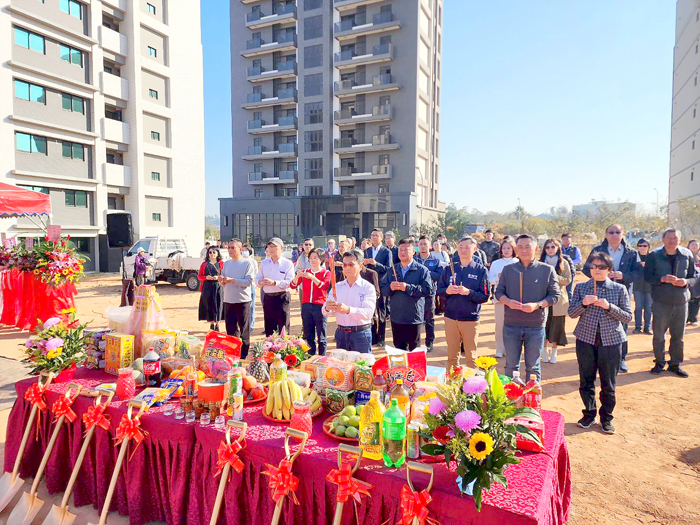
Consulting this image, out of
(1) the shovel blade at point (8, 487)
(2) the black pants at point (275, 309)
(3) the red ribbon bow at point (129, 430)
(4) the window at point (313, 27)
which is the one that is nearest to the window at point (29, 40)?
(4) the window at point (313, 27)

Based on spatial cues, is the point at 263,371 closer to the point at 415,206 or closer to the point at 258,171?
the point at 415,206

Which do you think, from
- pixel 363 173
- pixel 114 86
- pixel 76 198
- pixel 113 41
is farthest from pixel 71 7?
pixel 363 173

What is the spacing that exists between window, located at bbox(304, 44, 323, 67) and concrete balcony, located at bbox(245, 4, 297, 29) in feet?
10.7

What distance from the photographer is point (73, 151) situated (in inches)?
866

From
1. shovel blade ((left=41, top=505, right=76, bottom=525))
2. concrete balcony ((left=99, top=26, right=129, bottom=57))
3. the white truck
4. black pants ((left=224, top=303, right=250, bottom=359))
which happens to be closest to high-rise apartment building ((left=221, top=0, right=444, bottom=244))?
concrete balcony ((left=99, top=26, right=129, bottom=57))

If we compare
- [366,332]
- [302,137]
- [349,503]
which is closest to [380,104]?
[302,137]

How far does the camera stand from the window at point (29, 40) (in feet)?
64.2

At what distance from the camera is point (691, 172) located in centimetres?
3572

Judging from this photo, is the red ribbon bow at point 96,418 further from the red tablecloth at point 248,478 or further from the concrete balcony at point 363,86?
the concrete balcony at point 363,86

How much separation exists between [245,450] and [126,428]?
2.75 ft

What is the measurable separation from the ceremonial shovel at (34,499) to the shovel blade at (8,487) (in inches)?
7.3

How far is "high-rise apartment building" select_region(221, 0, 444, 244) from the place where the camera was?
115 ft

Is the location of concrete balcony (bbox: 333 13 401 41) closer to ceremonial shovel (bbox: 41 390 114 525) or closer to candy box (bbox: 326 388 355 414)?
candy box (bbox: 326 388 355 414)

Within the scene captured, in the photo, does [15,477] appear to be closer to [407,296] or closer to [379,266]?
[407,296]
